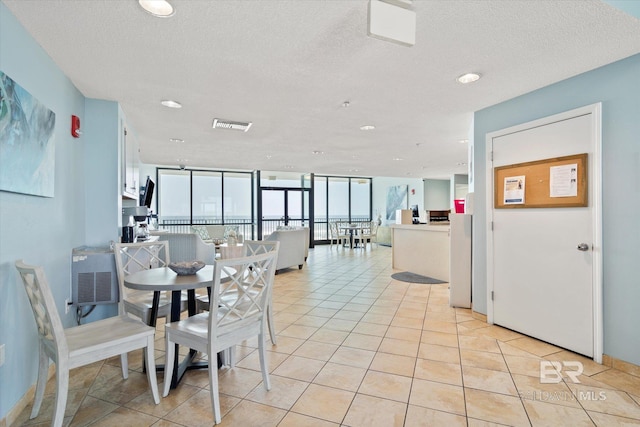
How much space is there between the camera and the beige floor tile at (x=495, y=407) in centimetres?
184

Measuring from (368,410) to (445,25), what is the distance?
7.95 ft

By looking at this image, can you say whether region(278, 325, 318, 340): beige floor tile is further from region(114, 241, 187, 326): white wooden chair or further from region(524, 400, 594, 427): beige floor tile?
region(524, 400, 594, 427): beige floor tile

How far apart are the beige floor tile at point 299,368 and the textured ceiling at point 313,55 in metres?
2.38

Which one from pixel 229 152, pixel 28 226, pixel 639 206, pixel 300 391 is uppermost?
pixel 229 152

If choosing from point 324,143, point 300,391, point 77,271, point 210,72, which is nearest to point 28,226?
point 77,271

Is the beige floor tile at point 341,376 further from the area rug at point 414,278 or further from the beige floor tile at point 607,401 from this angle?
the area rug at point 414,278

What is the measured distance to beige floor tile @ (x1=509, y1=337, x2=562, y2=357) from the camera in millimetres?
2748

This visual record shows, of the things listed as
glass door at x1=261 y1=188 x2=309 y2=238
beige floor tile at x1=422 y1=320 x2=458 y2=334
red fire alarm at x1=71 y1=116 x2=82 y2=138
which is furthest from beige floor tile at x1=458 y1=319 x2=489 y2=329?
glass door at x1=261 y1=188 x2=309 y2=238

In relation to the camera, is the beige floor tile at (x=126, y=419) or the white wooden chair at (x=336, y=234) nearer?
the beige floor tile at (x=126, y=419)

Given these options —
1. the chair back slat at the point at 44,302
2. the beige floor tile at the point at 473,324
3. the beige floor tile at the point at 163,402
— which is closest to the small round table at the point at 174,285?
the beige floor tile at the point at 163,402

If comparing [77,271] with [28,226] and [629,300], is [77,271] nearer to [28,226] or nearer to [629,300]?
[28,226]

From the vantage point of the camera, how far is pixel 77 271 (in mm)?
2787

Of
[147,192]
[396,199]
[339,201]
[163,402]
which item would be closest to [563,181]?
[163,402]

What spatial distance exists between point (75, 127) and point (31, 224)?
3.96 ft
